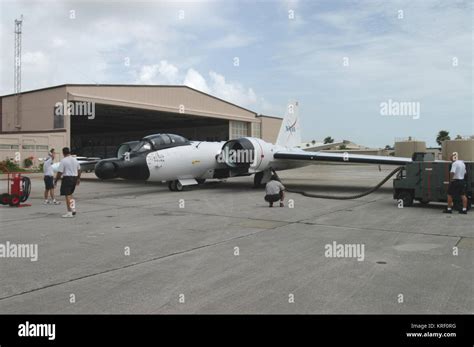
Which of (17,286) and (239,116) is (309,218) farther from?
(239,116)

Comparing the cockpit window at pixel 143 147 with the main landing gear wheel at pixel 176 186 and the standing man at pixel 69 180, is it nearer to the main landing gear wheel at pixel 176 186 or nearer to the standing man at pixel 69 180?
the main landing gear wheel at pixel 176 186

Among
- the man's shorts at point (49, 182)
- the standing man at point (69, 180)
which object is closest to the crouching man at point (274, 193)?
the standing man at point (69, 180)

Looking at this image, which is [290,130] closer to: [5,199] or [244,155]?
[244,155]

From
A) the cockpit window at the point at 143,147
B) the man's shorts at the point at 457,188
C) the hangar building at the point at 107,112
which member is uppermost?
the hangar building at the point at 107,112

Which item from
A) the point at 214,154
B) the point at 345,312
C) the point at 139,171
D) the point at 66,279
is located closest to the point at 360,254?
the point at 345,312

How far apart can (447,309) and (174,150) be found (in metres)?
14.3

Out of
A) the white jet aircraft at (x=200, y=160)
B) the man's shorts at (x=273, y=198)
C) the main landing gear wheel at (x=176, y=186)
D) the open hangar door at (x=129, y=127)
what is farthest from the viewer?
the open hangar door at (x=129, y=127)

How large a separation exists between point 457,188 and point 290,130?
13.8m

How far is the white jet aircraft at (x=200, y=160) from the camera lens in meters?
16.5

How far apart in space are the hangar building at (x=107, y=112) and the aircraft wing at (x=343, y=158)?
73.7ft

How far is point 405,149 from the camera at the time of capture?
48.9 metres

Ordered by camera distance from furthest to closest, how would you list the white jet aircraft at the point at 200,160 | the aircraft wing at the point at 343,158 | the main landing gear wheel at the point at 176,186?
the main landing gear wheel at the point at 176,186 → the aircraft wing at the point at 343,158 → the white jet aircraft at the point at 200,160

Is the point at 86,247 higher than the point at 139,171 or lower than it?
lower

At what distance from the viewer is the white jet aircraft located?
54.1ft
